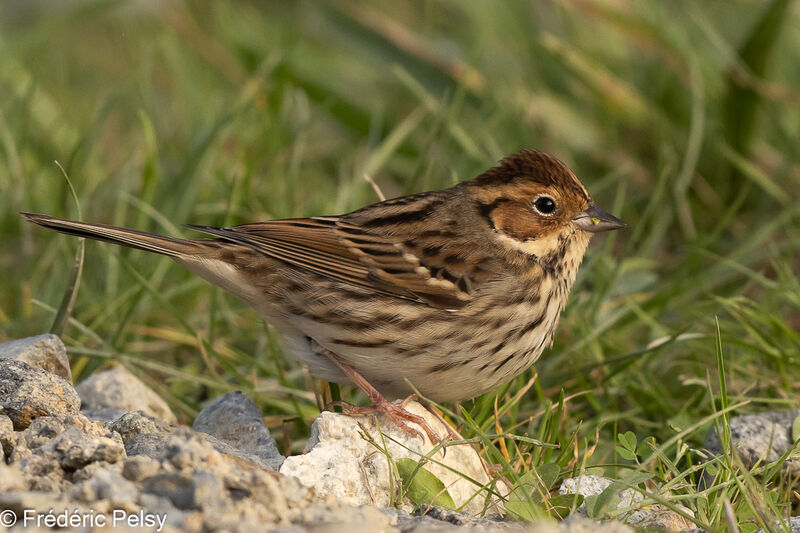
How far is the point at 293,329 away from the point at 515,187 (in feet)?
3.52

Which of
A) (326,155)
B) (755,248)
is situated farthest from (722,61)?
(326,155)

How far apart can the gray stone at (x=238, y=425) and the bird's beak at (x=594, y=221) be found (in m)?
1.52

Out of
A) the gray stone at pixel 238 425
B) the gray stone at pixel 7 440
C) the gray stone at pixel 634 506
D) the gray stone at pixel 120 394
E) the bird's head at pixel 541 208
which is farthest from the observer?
the bird's head at pixel 541 208

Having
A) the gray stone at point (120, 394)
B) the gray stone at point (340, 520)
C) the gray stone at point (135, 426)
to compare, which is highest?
the gray stone at point (340, 520)

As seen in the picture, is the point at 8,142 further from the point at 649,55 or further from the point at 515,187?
the point at 649,55

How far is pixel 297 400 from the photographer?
176 inches

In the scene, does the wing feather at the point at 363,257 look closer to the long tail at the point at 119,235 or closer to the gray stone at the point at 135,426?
the long tail at the point at 119,235

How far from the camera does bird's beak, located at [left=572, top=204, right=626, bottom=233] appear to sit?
4355mm

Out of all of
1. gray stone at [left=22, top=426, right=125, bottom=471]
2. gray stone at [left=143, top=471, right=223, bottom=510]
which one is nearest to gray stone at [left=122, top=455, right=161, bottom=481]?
gray stone at [left=143, top=471, right=223, bottom=510]

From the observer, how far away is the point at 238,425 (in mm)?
3777

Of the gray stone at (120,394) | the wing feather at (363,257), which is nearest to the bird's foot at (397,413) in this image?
the wing feather at (363,257)

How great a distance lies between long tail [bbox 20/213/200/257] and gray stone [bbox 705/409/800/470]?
2.08m

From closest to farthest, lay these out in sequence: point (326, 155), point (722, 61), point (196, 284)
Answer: point (196, 284) < point (722, 61) < point (326, 155)

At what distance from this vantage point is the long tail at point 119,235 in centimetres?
372
